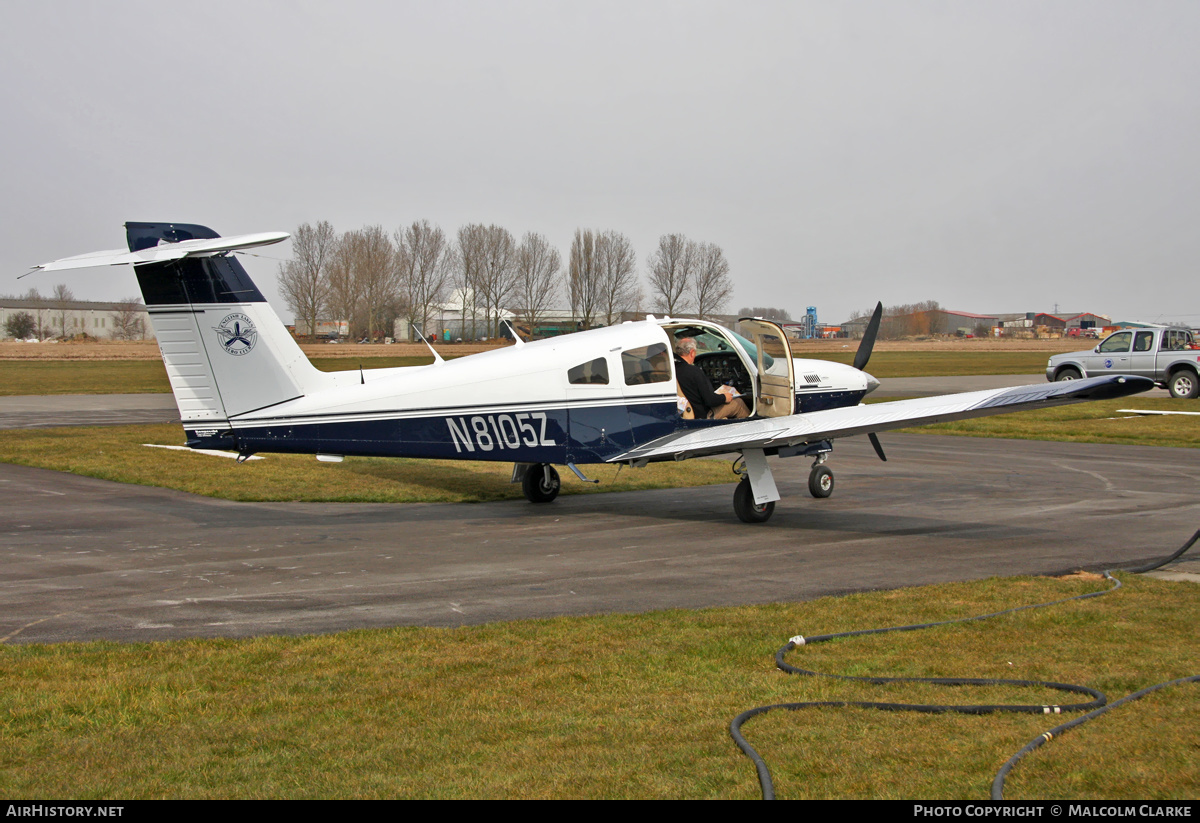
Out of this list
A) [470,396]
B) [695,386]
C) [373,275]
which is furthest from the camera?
[373,275]

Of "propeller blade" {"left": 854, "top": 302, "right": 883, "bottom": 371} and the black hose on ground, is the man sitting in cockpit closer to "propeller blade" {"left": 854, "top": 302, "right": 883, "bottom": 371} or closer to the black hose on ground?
"propeller blade" {"left": 854, "top": 302, "right": 883, "bottom": 371}

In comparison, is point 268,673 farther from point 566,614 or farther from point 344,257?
point 344,257

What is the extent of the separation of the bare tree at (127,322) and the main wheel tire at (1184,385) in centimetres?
14281

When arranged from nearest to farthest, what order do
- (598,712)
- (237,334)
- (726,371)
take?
(598,712) → (237,334) → (726,371)

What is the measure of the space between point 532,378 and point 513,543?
2371mm

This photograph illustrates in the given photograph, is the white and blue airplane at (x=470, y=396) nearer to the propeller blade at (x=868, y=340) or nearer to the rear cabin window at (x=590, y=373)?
the rear cabin window at (x=590, y=373)

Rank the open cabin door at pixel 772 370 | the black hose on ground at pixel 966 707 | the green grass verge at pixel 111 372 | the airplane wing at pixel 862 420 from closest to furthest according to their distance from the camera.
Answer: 1. the black hose on ground at pixel 966 707
2. the airplane wing at pixel 862 420
3. the open cabin door at pixel 772 370
4. the green grass verge at pixel 111 372

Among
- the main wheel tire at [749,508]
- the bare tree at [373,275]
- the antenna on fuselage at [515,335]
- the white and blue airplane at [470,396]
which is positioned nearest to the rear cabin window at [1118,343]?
the white and blue airplane at [470,396]

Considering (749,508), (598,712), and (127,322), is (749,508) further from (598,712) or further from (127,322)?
(127,322)

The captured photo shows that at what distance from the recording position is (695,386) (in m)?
13.1

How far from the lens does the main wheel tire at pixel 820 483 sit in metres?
14.4

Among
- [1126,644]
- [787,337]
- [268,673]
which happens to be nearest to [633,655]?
[268,673]

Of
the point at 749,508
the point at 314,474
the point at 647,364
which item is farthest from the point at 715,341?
the point at 314,474

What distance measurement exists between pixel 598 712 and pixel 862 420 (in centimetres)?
711
